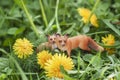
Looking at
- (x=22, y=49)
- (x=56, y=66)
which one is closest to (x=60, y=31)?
(x=22, y=49)

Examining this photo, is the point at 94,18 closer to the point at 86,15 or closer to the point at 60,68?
the point at 86,15

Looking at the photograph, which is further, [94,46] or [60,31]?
[60,31]

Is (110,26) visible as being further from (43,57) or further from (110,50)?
(43,57)

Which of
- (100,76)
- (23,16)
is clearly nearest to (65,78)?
(100,76)

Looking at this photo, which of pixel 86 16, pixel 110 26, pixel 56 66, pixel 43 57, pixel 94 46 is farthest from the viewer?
pixel 86 16

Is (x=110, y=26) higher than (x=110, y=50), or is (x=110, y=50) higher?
(x=110, y=26)

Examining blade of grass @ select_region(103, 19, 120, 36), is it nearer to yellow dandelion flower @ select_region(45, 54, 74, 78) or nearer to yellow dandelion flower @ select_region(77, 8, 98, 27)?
yellow dandelion flower @ select_region(77, 8, 98, 27)

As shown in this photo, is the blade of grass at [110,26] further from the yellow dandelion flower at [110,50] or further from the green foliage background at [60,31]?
the yellow dandelion flower at [110,50]
